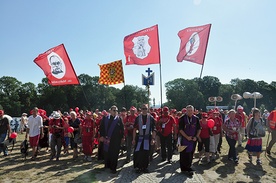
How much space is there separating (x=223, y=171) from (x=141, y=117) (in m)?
3.07

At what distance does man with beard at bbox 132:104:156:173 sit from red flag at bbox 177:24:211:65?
4488mm

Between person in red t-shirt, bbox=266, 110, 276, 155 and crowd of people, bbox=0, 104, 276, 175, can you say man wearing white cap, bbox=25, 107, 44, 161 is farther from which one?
person in red t-shirt, bbox=266, 110, 276, 155

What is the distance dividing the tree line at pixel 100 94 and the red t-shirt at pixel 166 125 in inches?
1807

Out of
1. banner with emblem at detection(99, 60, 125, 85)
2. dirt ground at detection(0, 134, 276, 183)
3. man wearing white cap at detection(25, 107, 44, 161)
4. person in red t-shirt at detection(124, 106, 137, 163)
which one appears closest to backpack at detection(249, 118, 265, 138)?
dirt ground at detection(0, 134, 276, 183)

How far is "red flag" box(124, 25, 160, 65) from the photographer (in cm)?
1040

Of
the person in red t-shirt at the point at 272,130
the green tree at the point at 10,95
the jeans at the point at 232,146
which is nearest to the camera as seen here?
the jeans at the point at 232,146

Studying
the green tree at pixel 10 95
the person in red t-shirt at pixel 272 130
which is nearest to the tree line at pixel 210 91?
the green tree at pixel 10 95

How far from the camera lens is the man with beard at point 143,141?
22.5 feet

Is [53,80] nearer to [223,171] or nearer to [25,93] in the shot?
[223,171]

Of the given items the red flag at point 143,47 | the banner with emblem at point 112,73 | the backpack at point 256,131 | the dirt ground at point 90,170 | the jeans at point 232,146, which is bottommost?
the dirt ground at point 90,170

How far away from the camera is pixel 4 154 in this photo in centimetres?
993

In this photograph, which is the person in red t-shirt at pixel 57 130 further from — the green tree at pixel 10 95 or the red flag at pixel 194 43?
the green tree at pixel 10 95

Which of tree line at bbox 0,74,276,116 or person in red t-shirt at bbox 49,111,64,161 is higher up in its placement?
tree line at bbox 0,74,276,116

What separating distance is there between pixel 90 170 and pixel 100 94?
6662cm
